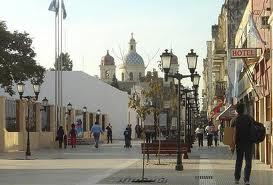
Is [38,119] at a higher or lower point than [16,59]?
lower

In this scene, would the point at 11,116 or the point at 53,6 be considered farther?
the point at 53,6

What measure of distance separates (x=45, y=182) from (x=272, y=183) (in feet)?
19.5

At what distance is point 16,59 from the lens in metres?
56.7

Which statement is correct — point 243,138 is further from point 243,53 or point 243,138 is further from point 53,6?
point 53,6

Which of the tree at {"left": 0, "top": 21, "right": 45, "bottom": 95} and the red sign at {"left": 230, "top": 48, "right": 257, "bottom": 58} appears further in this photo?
the tree at {"left": 0, "top": 21, "right": 45, "bottom": 95}

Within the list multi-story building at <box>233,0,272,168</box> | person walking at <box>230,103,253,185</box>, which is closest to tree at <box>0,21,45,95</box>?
multi-story building at <box>233,0,272,168</box>

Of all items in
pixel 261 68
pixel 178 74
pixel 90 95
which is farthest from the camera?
pixel 90 95

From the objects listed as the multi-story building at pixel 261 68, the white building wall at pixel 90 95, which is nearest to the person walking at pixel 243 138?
the multi-story building at pixel 261 68

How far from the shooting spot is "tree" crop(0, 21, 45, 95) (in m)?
55.8

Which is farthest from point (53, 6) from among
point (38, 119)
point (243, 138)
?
point (243, 138)

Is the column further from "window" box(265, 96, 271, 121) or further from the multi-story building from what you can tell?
"window" box(265, 96, 271, 121)

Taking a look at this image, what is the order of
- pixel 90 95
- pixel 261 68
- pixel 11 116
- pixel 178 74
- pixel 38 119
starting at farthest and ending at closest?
pixel 90 95 → pixel 38 119 → pixel 11 116 → pixel 261 68 → pixel 178 74

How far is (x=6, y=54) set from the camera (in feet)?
184

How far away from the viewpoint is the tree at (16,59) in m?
55.8
